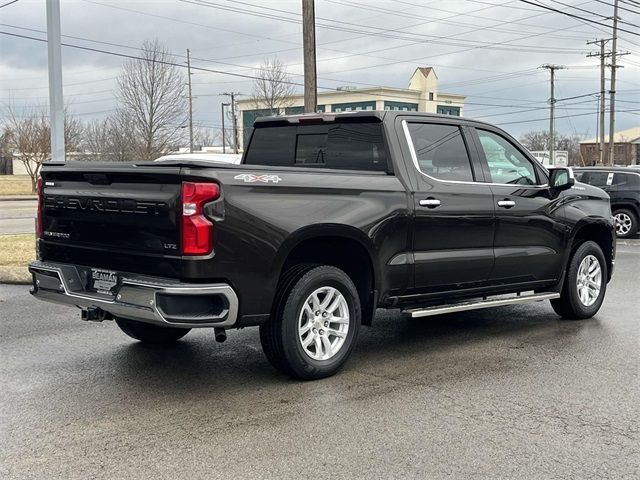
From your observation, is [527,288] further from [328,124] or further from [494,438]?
[494,438]

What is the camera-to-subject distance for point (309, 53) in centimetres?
1628

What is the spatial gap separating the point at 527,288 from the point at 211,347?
124 inches

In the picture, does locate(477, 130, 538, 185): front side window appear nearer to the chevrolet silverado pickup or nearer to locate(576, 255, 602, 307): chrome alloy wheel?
the chevrolet silverado pickup

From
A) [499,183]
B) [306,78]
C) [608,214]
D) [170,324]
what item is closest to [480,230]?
[499,183]

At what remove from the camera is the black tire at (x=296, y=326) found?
5199mm

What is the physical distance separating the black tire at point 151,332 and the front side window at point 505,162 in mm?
3248

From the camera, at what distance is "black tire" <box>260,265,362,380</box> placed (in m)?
5.20

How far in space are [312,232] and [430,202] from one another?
51.7 inches

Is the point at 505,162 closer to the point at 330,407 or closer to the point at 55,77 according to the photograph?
the point at 330,407

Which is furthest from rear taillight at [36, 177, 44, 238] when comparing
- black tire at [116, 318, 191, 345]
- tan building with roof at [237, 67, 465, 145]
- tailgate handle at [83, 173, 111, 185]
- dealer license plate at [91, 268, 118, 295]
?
tan building with roof at [237, 67, 465, 145]

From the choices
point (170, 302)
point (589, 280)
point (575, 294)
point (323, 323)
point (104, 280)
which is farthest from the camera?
point (589, 280)

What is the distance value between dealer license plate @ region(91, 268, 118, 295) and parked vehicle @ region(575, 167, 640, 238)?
15.6 m

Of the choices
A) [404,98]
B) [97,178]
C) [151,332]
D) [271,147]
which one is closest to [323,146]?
[271,147]

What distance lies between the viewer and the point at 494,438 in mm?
4328
